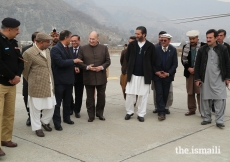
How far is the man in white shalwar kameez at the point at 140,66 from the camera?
6082 millimetres

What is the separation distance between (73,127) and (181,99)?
12.6ft

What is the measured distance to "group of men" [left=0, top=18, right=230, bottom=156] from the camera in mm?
4461

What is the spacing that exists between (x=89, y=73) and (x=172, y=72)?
5.72 ft

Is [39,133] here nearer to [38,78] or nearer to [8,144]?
[8,144]

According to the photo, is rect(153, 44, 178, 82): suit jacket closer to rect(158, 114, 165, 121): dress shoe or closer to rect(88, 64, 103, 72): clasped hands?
rect(158, 114, 165, 121): dress shoe

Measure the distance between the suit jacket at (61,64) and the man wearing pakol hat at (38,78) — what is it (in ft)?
1.03

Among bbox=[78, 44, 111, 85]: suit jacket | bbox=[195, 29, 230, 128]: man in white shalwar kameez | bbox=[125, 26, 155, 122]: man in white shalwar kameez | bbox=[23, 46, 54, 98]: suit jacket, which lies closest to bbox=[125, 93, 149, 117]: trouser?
bbox=[125, 26, 155, 122]: man in white shalwar kameez

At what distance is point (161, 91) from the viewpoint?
6.41 m

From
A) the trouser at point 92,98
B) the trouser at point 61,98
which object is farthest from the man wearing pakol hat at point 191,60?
the trouser at point 61,98

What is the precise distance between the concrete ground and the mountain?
148181mm

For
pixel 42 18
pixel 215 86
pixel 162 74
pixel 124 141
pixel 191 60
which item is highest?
pixel 42 18

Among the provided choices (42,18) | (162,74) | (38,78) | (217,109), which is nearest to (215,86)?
(217,109)

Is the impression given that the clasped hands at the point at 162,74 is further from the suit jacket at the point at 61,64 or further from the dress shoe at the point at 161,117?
the suit jacket at the point at 61,64

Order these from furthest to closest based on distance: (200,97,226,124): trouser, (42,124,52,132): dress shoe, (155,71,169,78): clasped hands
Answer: (155,71,169,78): clasped hands, (200,97,226,124): trouser, (42,124,52,132): dress shoe
